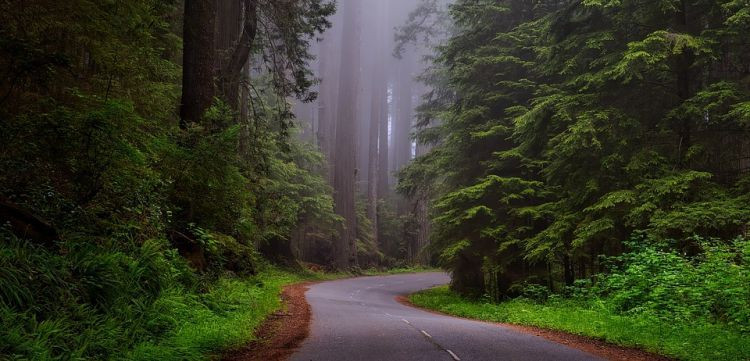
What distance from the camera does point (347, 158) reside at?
3241 centimetres

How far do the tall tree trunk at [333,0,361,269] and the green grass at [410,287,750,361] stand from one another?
17.3 meters

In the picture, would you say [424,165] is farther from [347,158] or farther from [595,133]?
[347,158]

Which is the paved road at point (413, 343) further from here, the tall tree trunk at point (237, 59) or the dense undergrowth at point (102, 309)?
the tall tree trunk at point (237, 59)

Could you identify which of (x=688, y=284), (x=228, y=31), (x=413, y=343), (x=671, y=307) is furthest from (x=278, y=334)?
(x=228, y=31)

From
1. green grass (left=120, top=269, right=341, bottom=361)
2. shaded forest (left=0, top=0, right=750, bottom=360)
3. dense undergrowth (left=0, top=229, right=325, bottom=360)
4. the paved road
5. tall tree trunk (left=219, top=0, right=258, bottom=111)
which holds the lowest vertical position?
the paved road

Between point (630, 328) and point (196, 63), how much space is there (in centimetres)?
1032

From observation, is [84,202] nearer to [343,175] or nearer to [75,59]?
[75,59]

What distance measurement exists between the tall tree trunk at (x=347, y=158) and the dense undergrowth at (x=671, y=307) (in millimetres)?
19460

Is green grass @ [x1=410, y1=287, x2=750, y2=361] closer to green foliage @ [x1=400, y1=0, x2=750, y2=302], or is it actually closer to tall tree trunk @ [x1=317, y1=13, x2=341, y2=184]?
green foliage @ [x1=400, y1=0, x2=750, y2=302]

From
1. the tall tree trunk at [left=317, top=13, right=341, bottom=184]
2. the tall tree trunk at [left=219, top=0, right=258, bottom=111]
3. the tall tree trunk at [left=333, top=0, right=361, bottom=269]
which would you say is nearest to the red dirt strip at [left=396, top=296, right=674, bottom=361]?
the tall tree trunk at [left=219, top=0, right=258, bottom=111]

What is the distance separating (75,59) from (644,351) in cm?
974

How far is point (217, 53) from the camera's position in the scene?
14.4 meters

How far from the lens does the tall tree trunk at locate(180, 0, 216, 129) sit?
10.8m

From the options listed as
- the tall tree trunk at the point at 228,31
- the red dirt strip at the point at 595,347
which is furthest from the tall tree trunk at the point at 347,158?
the red dirt strip at the point at 595,347
